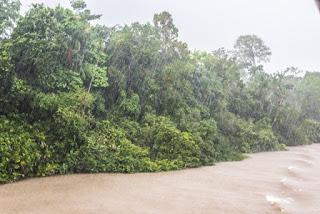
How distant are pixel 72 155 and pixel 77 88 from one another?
10.00 feet

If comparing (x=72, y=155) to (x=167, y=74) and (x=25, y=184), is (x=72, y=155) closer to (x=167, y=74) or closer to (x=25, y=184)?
(x=25, y=184)

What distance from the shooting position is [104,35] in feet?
66.9

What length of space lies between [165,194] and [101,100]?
6.87 metres

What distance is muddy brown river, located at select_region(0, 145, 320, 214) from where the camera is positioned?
10.1 meters

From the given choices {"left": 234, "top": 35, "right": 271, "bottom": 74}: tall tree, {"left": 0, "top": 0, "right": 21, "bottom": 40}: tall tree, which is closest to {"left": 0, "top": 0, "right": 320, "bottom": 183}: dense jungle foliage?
{"left": 0, "top": 0, "right": 21, "bottom": 40}: tall tree

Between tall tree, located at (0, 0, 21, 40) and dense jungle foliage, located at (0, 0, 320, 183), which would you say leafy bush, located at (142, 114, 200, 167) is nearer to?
dense jungle foliage, located at (0, 0, 320, 183)

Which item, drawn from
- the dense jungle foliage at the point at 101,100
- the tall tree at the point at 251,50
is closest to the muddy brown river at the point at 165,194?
the dense jungle foliage at the point at 101,100

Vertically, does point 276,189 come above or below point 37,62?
below

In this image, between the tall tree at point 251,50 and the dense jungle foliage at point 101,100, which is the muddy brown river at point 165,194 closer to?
the dense jungle foliage at point 101,100

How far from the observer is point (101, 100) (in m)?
17.6

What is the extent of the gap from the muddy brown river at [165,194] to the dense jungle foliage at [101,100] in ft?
2.76

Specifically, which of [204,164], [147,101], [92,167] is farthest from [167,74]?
[92,167]

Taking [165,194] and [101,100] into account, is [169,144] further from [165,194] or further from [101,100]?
[165,194]

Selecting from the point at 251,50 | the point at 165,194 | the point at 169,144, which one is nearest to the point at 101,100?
the point at 169,144
